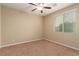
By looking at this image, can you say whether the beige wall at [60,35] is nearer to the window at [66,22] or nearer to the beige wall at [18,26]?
the window at [66,22]

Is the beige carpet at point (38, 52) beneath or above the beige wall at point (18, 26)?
beneath

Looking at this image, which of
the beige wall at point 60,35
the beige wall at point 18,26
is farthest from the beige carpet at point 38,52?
the beige wall at point 18,26

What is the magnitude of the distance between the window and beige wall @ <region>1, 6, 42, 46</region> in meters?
0.92

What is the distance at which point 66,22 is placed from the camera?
3.90m

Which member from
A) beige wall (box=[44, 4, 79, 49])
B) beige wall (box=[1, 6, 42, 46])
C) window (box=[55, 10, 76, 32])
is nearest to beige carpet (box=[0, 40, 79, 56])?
beige wall (box=[44, 4, 79, 49])

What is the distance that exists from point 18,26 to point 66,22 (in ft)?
7.52

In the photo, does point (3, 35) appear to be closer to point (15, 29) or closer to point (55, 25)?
point (15, 29)

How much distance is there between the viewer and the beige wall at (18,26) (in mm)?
3908

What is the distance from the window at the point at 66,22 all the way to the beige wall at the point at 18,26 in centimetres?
92

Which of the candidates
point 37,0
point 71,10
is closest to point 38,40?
point 71,10

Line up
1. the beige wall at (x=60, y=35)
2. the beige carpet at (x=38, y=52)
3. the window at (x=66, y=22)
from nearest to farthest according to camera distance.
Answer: the beige carpet at (x=38, y=52), the beige wall at (x=60, y=35), the window at (x=66, y=22)

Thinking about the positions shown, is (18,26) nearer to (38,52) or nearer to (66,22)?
(38,52)

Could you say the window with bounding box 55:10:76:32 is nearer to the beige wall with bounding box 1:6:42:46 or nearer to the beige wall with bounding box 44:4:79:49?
the beige wall with bounding box 44:4:79:49

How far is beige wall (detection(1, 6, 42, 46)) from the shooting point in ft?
12.8
